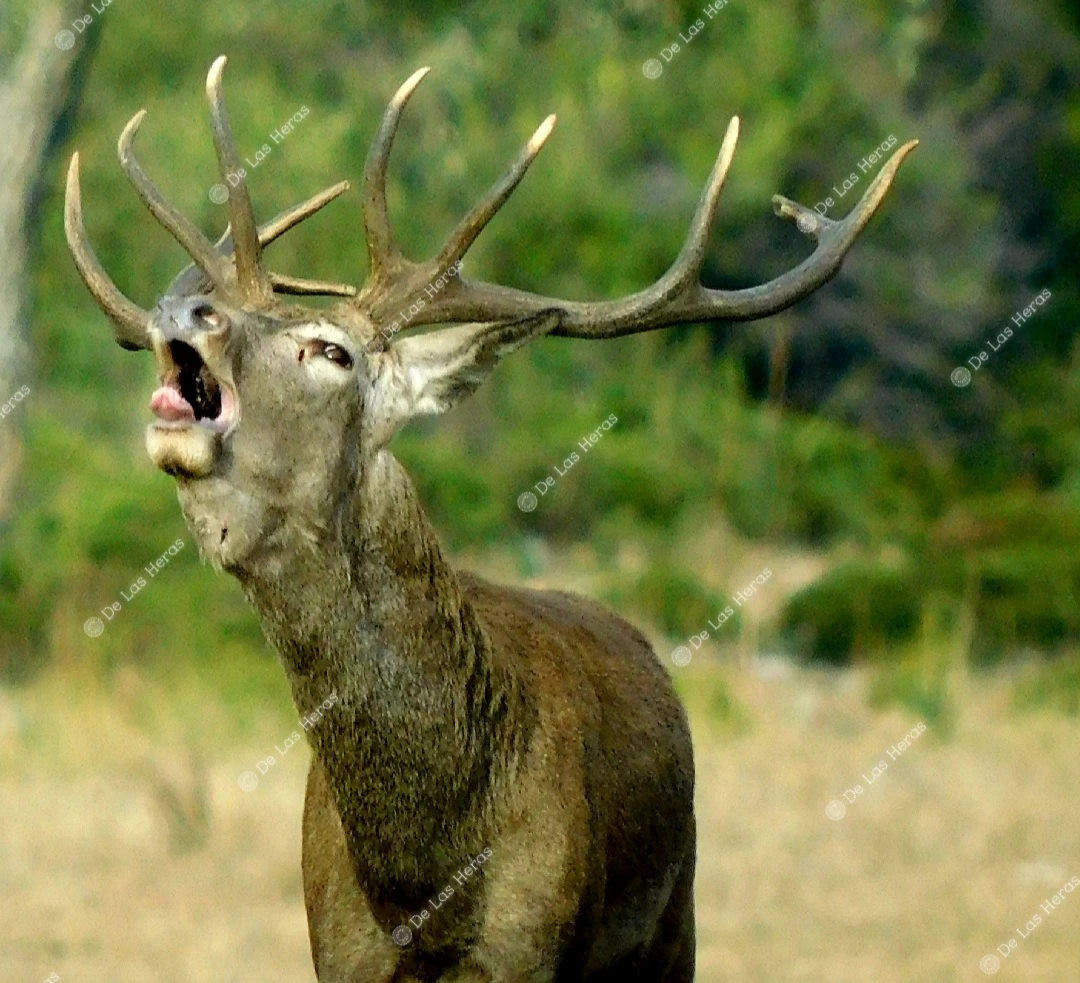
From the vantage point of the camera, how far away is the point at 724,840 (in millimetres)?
10062

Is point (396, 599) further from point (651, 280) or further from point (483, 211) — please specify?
point (651, 280)

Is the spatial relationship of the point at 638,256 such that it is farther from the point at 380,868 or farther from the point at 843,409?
the point at 380,868

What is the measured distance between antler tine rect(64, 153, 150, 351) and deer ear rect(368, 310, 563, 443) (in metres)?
0.74

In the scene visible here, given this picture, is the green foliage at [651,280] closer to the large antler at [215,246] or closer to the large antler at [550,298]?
the large antler at [215,246]

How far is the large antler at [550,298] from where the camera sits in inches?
204

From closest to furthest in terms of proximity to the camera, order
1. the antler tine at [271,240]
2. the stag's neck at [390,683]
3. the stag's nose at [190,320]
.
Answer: the stag's nose at [190,320] < the stag's neck at [390,683] < the antler tine at [271,240]

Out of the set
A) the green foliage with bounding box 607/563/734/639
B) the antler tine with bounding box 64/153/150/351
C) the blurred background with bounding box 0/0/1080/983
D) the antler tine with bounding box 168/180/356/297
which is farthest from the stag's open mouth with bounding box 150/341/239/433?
the green foliage with bounding box 607/563/734/639

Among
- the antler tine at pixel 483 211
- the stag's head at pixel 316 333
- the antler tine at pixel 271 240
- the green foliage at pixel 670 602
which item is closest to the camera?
the stag's head at pixel 316 333

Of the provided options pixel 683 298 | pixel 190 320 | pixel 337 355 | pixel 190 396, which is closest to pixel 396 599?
pixel 337 355

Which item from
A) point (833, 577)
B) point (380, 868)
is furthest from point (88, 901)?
point (833, 577)

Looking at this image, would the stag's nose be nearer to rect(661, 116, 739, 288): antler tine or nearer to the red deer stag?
the red deer stag

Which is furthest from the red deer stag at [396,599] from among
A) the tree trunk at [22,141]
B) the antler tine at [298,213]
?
the tree trunk at [22,141]

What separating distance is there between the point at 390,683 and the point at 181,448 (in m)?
0.78

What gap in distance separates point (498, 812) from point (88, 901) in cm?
477
